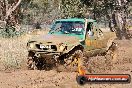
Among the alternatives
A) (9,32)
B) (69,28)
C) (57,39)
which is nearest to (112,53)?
(69,28)

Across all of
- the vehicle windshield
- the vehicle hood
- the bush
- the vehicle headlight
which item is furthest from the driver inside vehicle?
the bush

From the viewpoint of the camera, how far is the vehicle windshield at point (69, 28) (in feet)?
42.3

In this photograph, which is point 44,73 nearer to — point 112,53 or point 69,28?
point 69,28

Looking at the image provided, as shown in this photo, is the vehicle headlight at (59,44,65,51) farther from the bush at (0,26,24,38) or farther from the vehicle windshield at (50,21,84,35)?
the bush at (0,26,24,38)

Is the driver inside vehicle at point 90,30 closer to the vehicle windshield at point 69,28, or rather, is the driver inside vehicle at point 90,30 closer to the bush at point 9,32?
the vehicle windshield at point 69,28

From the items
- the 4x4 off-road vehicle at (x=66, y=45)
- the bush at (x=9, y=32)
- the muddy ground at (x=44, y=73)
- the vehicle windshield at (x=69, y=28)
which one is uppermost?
the vehicle windshield at (x=69, y=28)

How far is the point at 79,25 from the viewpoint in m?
13.0

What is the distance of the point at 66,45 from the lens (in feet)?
38.3

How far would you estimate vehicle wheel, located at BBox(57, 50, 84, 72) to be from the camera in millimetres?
11852

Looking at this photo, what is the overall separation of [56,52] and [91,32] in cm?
203

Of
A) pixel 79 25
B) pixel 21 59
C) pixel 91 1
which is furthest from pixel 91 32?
pixel 91 1

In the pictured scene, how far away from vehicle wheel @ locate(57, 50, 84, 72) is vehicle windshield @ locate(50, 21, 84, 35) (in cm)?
107

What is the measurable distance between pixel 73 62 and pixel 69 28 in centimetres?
158

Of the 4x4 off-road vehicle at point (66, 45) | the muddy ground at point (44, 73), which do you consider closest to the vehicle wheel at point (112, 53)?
the muddy ground at point (44, 73)
